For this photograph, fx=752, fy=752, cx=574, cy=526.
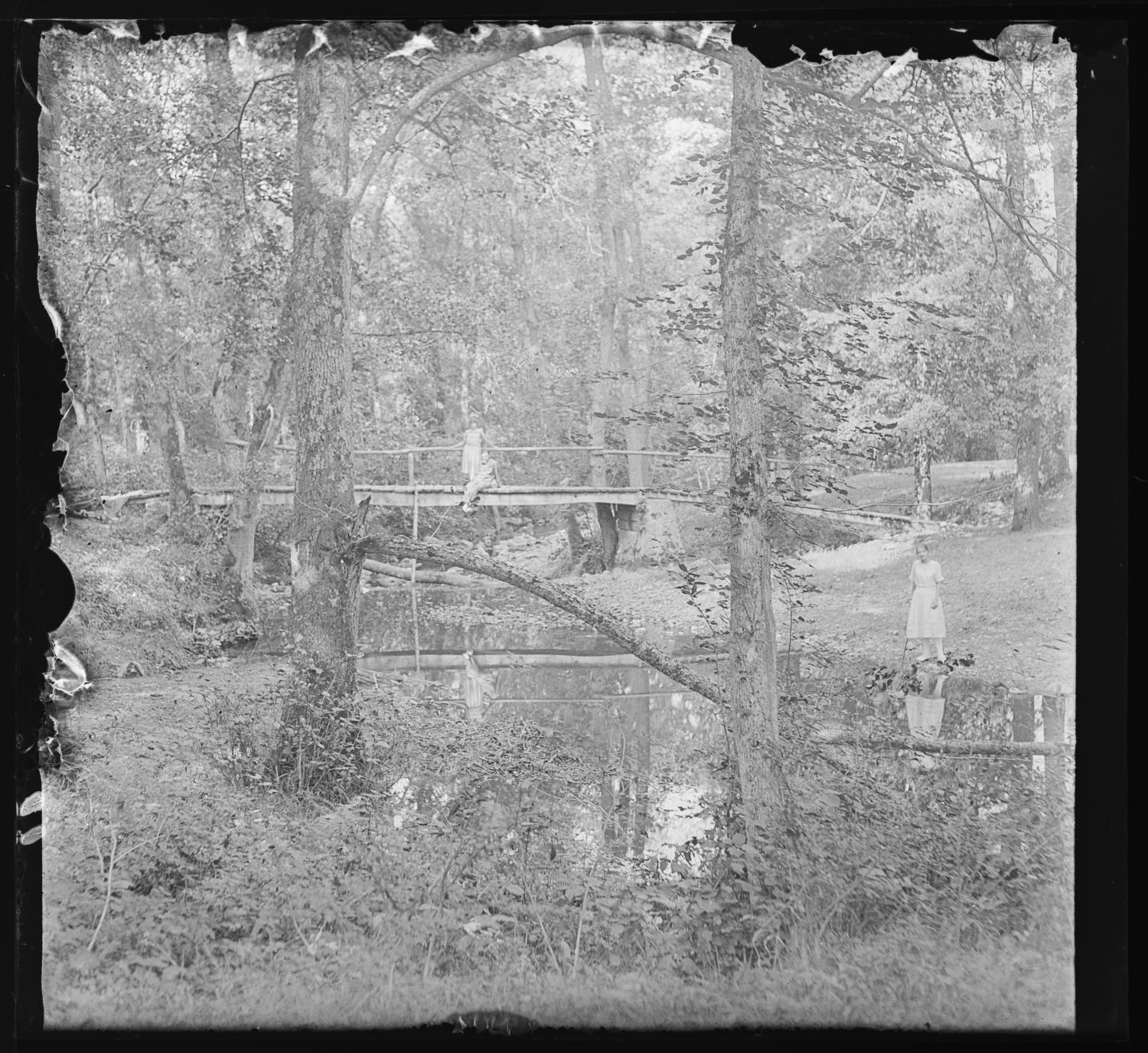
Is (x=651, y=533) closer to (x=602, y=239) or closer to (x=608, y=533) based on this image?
(x=608, y=533)

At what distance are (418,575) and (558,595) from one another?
66 centimetres

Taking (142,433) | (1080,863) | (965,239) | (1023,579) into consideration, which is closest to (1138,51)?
(965,239)

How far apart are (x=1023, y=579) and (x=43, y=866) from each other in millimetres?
4496

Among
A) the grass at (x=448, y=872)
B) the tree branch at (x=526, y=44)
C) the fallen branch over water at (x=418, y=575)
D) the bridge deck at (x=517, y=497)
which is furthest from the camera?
the fallen branch over water at (x=418, y=575)

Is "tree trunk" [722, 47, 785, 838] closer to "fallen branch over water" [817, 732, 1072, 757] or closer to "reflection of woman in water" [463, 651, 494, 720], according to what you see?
"fallen branch over water" [817, 732, 1072, 757]

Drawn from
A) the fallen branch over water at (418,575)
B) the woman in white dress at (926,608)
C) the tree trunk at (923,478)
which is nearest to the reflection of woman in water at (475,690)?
the fallen branch over water at (418,575)

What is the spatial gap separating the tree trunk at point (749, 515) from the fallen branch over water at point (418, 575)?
1.27 metres

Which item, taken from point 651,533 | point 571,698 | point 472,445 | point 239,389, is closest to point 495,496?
point 472,445

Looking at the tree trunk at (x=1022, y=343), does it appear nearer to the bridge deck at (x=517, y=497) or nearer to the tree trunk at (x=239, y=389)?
the bridge deck at (x=517, y=497)

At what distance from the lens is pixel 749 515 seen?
3.39 meters

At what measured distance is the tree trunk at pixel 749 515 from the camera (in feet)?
11.0

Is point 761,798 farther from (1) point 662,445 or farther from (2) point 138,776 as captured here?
(2) point 138,776

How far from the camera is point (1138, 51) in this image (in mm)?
3248

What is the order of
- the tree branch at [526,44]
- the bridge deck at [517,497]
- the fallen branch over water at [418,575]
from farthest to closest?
the fallen branch over water at [418,575]
the bridge deck at [517,497]
the tree branch at [526,44]
